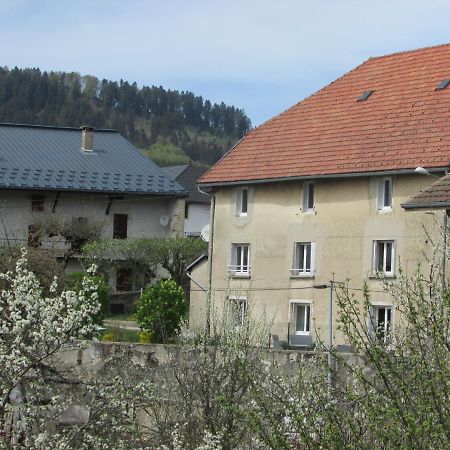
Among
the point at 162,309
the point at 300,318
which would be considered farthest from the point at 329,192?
the point at 162,309

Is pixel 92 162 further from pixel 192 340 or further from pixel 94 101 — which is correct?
pixel 94 101

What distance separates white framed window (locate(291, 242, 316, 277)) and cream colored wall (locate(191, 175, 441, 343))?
0.19m

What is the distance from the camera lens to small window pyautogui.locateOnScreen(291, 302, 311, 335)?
119 ft

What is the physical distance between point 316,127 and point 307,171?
8.94ft

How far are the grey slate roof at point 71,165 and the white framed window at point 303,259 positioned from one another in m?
17.4

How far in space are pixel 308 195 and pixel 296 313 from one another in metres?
3.69

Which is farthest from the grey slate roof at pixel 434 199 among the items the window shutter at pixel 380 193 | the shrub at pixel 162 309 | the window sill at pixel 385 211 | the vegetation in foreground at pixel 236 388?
the shrub at pixel 162 309

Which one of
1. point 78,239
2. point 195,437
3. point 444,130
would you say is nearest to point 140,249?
point 78,239

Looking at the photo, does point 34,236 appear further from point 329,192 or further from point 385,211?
point 385,211

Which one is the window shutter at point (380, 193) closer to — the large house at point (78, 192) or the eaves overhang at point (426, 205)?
the eaves overhang at point (426, 205)

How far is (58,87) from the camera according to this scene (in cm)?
16488

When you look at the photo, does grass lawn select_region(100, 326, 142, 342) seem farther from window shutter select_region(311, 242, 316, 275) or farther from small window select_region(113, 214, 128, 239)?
small window select_region(113, 214, 128, 239)

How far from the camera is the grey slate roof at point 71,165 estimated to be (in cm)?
5212

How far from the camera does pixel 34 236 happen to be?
4788 centimetres
